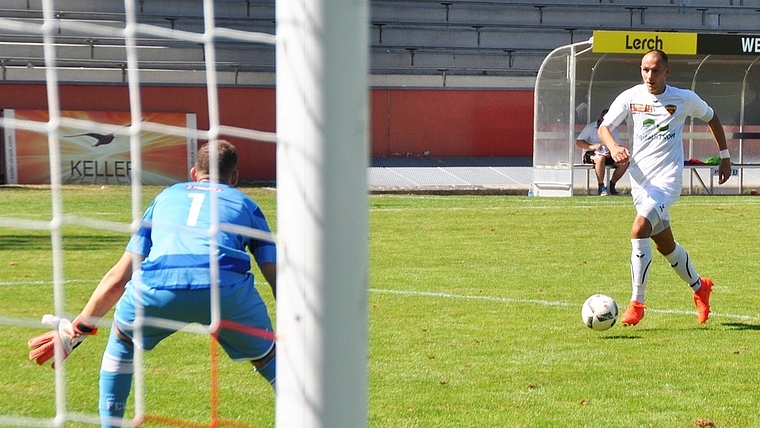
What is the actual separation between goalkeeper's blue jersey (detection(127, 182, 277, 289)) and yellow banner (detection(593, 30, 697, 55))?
1542 cm

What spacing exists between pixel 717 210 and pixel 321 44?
15000 millimetres

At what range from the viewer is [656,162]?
767 cm

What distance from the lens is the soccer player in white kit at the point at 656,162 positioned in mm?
7477

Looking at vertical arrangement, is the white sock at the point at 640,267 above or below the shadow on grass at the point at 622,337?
above

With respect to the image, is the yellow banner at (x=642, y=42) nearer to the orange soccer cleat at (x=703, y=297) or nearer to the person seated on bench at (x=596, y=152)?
the person seated on bench at (x=596, y=152)

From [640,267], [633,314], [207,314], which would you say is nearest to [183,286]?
[207,314]

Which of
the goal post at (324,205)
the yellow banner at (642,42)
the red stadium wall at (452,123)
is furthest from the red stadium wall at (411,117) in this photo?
the goal post at (324,205)

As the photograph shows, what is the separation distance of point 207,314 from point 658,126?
446 centimetres

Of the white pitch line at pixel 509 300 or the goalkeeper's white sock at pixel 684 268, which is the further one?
the white pitch line at pixel 509 300

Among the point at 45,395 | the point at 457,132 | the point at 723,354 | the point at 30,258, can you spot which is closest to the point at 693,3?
the point at 457,132

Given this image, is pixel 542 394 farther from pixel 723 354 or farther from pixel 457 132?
pixel 457 132

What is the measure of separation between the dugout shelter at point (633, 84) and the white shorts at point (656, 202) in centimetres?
1130

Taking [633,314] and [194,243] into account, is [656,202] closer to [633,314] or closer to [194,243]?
[633,314]

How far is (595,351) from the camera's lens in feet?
21.5
